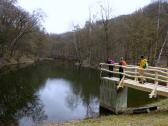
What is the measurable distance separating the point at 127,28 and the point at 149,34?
33.1ft

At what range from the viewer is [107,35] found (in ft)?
229

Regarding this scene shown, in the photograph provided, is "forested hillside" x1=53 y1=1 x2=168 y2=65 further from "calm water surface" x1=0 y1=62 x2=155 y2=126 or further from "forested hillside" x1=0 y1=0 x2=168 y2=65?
"calm water surface" x1=0 y1=62 x2=155 y2=126

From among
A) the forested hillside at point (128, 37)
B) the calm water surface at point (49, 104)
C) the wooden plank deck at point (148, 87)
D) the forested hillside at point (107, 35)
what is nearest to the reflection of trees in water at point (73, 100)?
the calm water surface at point (49, 104)

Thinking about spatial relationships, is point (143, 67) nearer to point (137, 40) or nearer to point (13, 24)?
point (137, 40)

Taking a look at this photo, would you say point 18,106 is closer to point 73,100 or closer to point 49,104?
point 49,104

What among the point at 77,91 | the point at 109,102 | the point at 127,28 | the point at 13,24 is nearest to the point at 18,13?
the point at 13,24

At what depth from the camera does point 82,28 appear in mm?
112875

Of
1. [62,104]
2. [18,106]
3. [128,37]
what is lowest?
[62,104]

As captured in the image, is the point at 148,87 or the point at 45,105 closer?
the point at 148,87

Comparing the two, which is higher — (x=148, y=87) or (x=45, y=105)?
(x=148, y=87)

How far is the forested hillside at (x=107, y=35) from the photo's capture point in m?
61.2

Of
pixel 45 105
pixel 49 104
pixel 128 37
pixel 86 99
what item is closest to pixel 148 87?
pixel 45 105

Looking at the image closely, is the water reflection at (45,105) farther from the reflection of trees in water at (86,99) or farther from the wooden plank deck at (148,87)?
the wooden plank deck at (148,87)

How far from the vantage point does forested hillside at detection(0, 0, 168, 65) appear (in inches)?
2410
